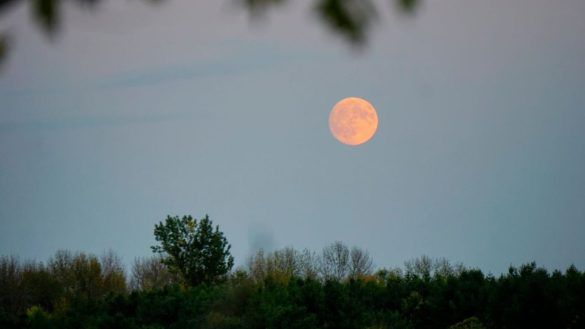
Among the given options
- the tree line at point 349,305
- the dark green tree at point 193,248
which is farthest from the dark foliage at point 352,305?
the dark green tree at point 193,248

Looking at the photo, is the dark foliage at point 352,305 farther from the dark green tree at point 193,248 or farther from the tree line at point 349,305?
the dark green tree at point 193,248

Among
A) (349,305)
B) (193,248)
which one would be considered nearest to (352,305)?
(349,305)

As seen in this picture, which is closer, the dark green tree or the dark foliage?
the dark foliage

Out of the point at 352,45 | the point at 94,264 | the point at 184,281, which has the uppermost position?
the point at 94,264

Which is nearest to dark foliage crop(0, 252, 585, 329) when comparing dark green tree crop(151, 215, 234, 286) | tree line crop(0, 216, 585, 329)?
tree line crop(0, 216, 585, 329)

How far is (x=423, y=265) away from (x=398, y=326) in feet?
82.7

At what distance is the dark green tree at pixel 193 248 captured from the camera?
29922 mm

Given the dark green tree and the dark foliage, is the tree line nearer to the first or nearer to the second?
the dark foliage

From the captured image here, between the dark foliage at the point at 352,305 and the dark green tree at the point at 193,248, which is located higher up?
the dark green tree at the point at 193,248

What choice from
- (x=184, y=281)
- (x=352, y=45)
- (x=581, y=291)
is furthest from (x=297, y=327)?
(x=184, y=281)

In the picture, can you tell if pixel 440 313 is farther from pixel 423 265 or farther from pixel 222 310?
pixel 423 265

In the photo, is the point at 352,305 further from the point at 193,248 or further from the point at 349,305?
the point at 193,248

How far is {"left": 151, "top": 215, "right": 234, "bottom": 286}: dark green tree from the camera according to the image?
29.9 meters

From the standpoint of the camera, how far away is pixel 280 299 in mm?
14539
